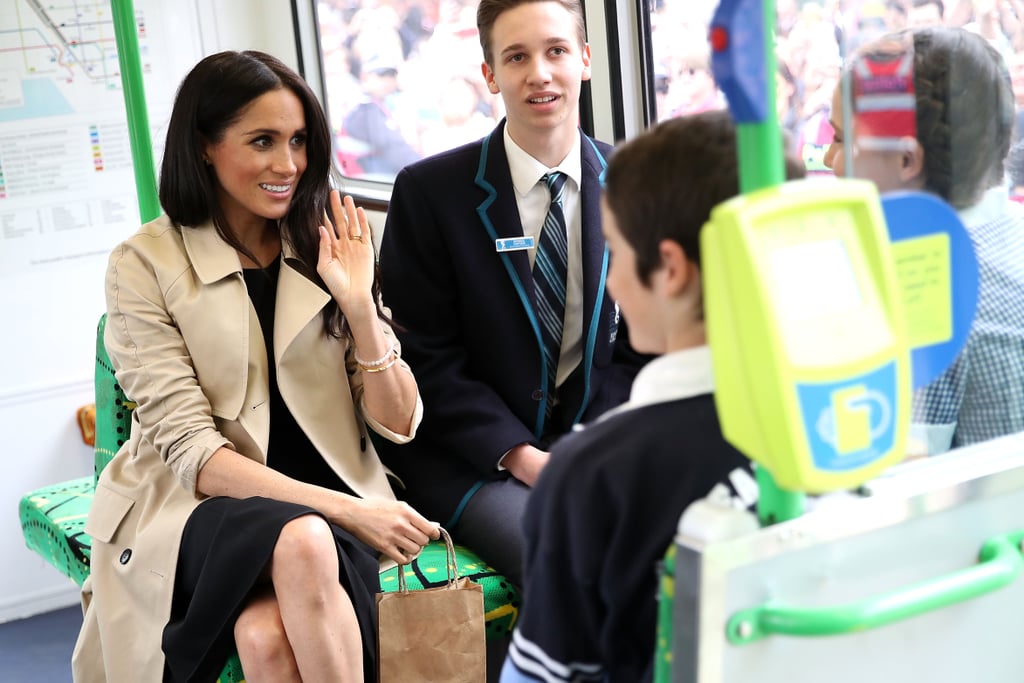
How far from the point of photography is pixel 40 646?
12.5 feet

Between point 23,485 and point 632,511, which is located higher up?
point 632,511

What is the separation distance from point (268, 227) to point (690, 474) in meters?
1.68

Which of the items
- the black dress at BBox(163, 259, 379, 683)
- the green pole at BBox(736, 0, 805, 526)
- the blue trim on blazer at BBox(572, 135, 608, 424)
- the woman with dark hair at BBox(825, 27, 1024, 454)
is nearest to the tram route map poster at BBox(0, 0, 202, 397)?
the black dress at BBox(163, 259, 379, 683)

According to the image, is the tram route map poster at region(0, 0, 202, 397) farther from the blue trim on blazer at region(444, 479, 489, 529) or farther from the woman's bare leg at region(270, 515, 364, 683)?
the woman's bare leg at region(270, 515, 364, 683)

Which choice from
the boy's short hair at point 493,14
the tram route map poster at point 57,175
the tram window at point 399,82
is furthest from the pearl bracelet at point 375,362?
the tram route map poster at point 57,175

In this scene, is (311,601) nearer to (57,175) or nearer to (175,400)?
(175,400)

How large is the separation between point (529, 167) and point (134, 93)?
88 centimetres

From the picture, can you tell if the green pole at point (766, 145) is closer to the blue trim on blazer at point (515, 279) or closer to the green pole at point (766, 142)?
the green pole at point (766, 142)

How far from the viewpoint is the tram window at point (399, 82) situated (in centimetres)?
→ 411

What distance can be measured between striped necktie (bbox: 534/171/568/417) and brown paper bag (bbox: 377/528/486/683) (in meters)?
0.59

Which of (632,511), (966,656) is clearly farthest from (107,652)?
(966,656)

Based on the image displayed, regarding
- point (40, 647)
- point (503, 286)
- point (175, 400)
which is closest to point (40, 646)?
point (40, 647)

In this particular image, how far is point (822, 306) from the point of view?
3.20ft

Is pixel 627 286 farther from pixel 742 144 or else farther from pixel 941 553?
pixel 941 553
